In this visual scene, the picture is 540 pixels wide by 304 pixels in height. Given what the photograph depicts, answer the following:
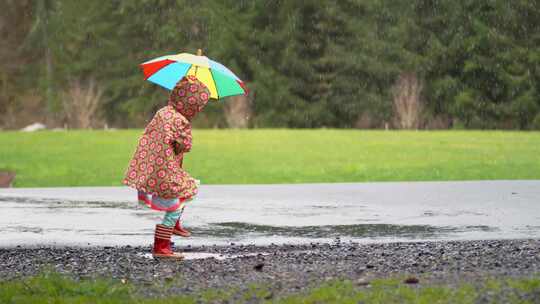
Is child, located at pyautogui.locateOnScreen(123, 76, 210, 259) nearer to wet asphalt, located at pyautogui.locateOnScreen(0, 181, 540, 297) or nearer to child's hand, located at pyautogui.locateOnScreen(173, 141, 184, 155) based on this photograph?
child's hand, located at pyautogui.locateOnScreen(173, 141, 184, 155)

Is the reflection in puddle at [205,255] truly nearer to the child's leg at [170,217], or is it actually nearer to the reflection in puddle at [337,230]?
the child's leg at [170,217]

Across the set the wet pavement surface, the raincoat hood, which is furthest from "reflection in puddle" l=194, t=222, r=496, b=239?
the raincoat hood

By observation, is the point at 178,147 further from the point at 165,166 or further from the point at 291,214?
the point at 291,214

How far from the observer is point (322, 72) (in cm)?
5109

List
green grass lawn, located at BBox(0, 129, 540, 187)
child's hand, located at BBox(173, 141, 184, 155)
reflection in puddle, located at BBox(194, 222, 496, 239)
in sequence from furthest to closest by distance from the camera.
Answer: green grass lawn, located at BBox(0, 129, 540, 187) → reflection in puddle, located at BBox(194, 222, 496, 239) → child's hand, located at BBox(173, 141, 184, 155)

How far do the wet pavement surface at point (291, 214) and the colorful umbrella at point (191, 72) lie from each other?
5.16 feet

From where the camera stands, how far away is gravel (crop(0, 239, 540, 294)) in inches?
257

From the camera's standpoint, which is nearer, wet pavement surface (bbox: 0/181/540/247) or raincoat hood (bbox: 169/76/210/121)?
raincoat hood (bbox: 169/76/210/121)

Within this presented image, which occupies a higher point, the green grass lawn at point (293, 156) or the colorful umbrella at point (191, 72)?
the colorful umbrella at point (191, 72)

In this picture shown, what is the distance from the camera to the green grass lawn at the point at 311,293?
565 cm

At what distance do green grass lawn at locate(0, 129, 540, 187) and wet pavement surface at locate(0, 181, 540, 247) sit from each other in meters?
3.27

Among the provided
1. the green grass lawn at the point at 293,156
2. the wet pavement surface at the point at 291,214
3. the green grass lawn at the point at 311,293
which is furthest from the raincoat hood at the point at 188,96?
the green grass lawn at the point at 293,156

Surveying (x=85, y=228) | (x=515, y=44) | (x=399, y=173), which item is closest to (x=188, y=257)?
(x=85, y=228)

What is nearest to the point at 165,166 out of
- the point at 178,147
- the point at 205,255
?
the point at 178,147
